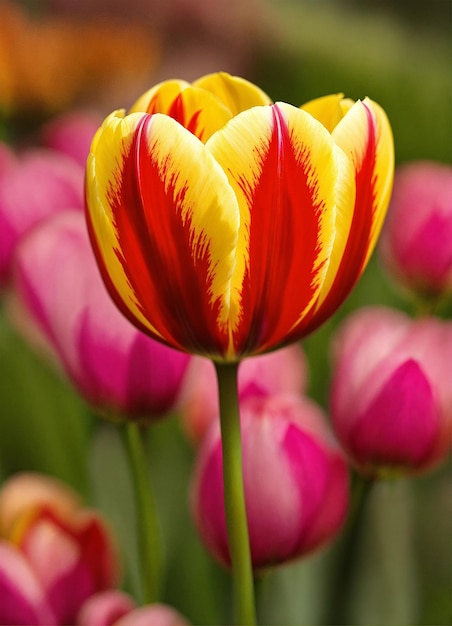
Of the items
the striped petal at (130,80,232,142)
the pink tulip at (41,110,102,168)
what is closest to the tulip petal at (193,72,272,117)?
the striped petal at (130,80,232,142)

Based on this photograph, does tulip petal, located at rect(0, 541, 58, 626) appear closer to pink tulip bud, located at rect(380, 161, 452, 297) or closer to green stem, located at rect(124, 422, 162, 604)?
green stem, located at rect(124, 422, 162, 604)

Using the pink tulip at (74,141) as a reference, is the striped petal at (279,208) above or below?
above

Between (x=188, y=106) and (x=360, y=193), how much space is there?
0.04 meters

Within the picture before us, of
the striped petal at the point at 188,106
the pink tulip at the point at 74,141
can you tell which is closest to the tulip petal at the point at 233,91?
the striped petal at the point at 188,106

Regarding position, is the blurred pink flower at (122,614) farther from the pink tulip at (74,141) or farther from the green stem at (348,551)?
the pink tulip at (74,141)

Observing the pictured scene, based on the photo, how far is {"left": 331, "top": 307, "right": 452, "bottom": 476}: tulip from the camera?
212 mm

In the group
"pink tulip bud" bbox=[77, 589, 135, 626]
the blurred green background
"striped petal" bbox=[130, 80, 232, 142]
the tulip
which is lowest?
the blurred green background

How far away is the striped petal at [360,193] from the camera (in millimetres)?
165

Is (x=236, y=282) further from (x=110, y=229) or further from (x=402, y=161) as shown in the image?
(x=402, y=161)

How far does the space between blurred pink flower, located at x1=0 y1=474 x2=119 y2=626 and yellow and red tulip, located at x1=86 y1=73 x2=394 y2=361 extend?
67 mm

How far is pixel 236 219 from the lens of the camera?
0.52 ft

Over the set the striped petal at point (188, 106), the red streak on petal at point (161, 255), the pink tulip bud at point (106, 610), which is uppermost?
the striped petal at point (188, 106)

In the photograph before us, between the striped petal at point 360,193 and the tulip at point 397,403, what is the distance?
44mm

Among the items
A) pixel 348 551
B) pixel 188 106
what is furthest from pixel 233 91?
pixel 348 551
